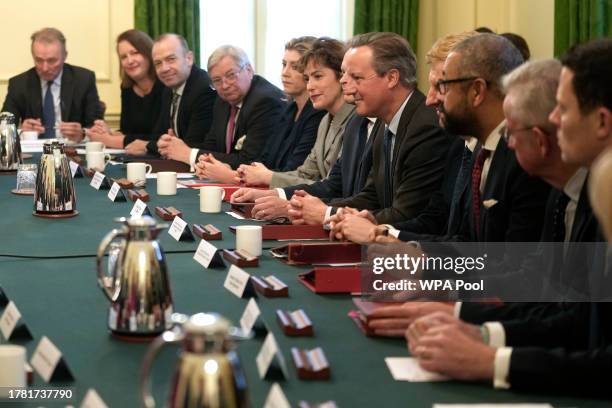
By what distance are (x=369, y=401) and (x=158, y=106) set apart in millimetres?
5904

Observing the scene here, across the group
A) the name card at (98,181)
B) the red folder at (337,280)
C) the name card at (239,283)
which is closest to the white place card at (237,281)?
the name card at (239,283)

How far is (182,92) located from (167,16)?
1.35m

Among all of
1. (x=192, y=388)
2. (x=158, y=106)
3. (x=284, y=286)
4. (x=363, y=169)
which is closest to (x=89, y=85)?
(x=158, y=106)

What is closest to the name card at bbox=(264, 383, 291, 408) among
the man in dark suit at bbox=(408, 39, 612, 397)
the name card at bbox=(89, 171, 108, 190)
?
the man in dark suit at bbox=(408, 39, 612, 397)

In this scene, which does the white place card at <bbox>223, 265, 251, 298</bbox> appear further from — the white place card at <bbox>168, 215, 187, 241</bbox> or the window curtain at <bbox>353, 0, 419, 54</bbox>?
the window curtain at <bbox>353, 0, 419, 54</bbox>

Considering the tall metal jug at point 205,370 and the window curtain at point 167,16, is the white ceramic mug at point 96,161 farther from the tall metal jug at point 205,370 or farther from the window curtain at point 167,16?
the tall metal jug at point 205,370

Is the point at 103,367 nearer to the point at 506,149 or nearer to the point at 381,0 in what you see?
the point at 506,149

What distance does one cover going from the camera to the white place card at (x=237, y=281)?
242 cm

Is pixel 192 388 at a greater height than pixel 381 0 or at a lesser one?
lesser

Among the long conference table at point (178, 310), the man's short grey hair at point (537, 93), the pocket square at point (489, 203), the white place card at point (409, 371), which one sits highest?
the man's short grey hair at point (537, 93)

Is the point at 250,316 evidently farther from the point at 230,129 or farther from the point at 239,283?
the point at 230,129

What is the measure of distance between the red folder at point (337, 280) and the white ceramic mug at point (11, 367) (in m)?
0.95

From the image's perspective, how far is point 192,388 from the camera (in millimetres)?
1175

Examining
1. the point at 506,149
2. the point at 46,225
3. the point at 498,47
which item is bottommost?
the point at 46,225
